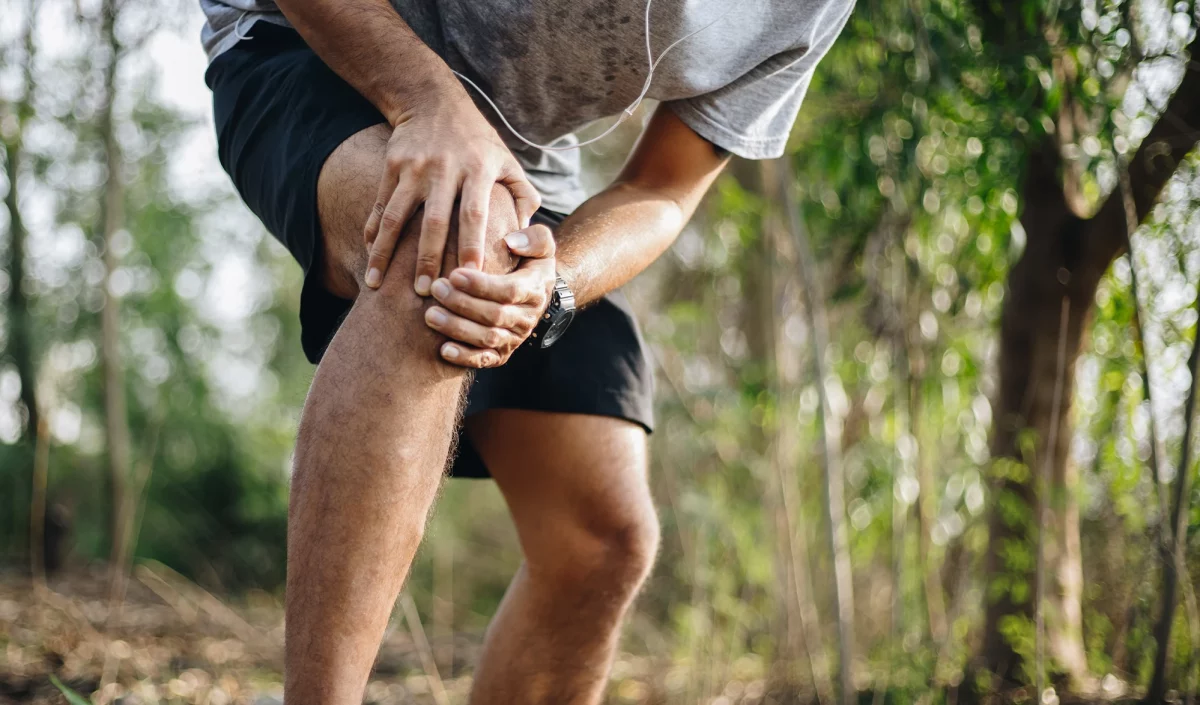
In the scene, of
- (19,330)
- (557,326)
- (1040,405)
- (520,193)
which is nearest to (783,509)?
(1040,405)

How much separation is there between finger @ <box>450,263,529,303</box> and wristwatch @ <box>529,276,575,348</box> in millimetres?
95

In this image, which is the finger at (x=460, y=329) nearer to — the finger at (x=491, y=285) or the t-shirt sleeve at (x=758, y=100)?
the finger at (x=491, y=285)

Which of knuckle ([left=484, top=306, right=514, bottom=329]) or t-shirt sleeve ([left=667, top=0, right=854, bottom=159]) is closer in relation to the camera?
knuckle ([left=484, top=306, right=514, bottom=329])

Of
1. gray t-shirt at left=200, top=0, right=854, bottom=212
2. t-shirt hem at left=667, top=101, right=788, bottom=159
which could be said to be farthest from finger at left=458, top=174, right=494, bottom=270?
t-shirt hem at left=667, top=101, right=788, bottom=159

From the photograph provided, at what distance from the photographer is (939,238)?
232 cm

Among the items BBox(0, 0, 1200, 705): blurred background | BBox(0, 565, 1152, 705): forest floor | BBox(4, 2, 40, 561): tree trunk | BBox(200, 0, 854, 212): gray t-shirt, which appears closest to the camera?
BBox(200, 0, 854, 212): gray t-shirt

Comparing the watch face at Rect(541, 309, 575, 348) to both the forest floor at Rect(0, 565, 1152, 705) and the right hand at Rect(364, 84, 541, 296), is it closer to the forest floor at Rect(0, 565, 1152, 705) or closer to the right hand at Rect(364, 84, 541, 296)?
the right hand at Rect(364, 84, 541, 296)

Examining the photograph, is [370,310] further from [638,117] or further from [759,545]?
[638,117]

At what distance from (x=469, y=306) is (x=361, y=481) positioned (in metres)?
0.17

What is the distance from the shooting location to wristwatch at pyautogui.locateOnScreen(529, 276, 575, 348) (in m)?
0.97

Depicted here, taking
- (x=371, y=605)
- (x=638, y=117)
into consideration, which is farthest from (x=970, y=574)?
(x=638, y=117)

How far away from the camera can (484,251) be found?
2.76 ft

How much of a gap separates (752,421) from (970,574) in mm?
993

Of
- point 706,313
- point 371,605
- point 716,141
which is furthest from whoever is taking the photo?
point 706,313
